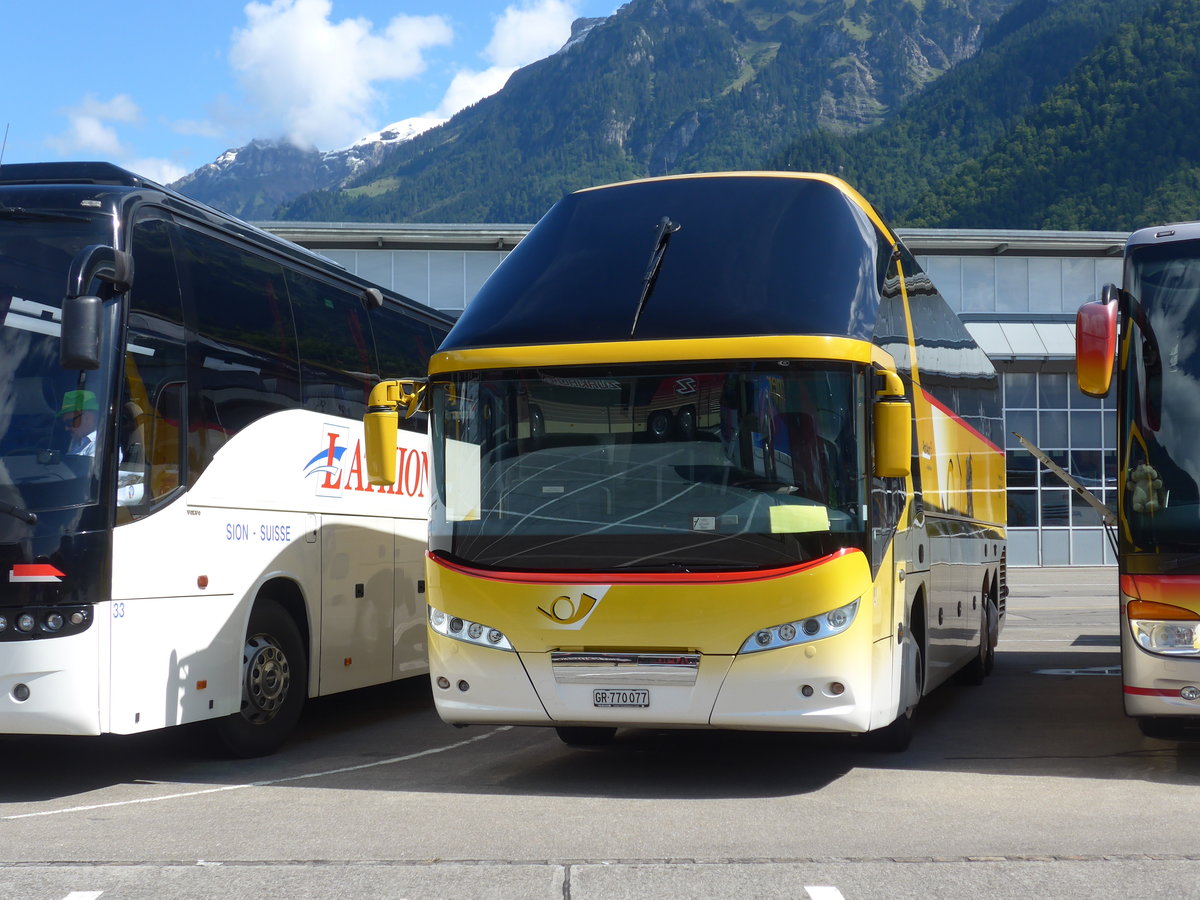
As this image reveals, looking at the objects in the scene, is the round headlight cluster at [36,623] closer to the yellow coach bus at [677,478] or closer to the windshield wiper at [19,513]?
the windshield wiper at [19,513]

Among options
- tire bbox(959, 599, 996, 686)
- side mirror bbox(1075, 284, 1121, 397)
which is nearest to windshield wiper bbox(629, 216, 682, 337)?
side mirror bbox(1075, 284, 1121, 397)

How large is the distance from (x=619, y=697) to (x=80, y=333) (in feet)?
11.6

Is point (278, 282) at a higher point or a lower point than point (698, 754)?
higher

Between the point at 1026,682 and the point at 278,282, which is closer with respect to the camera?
the point at 278,282

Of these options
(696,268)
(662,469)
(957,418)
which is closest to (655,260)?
(696,268)

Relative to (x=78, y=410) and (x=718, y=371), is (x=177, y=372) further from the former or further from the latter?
(x=718, y=371)

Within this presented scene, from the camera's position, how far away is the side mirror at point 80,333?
7824 millimetres

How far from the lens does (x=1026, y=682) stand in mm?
15188

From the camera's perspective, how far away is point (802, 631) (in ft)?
26.7

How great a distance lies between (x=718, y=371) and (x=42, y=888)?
4.36 metres

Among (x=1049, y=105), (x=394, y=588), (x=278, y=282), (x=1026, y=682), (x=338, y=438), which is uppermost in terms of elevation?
(x=1049, y=105)

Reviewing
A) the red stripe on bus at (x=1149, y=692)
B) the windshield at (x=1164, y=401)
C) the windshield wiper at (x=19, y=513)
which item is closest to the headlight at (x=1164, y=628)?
the red stripe on bus at (x=1149, y=692)

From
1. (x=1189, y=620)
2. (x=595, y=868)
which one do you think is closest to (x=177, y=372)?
(x=595, y=868)

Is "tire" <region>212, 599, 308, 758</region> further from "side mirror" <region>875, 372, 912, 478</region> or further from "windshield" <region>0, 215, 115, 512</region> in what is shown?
"side mirror" <region>875, 372, 912, 478</region>
